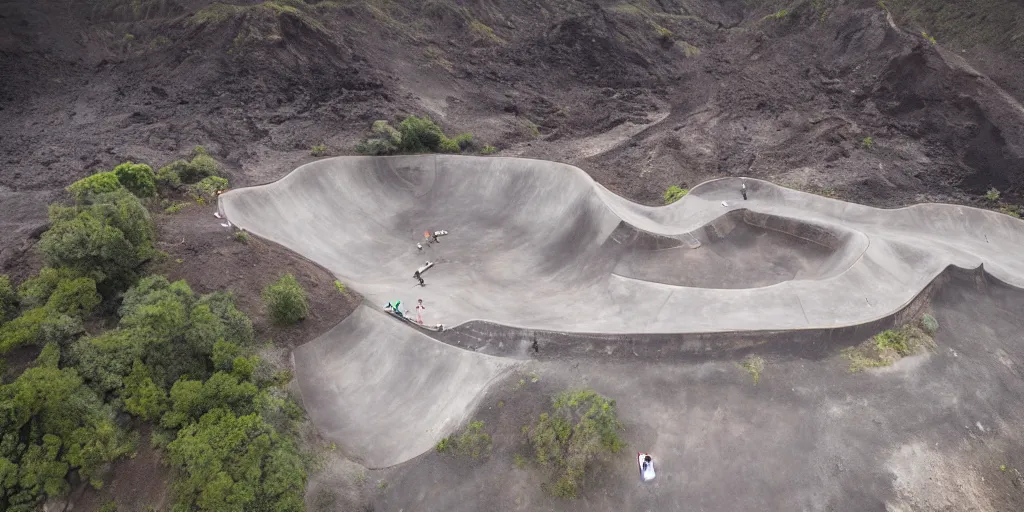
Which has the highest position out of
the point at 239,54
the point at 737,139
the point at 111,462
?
the point at 239,54

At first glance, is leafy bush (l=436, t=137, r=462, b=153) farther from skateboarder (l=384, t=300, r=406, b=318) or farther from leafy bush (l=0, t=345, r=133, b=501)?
leafy bush (l=0, t=345, r=133, b=501)

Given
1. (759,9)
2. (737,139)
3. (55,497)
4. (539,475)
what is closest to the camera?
(55,497)

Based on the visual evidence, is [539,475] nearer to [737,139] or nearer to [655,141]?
[655,141]

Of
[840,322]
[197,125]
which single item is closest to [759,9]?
[840,322]

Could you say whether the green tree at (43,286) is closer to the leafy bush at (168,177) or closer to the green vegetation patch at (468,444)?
the leafy bush at (168,177)

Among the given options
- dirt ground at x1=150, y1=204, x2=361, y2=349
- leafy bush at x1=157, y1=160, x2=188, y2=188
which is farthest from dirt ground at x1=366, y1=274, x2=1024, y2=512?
leafy bush at x1=157, y1=160, x2=188, y2=188

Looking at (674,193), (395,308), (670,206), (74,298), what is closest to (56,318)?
(74,298)
